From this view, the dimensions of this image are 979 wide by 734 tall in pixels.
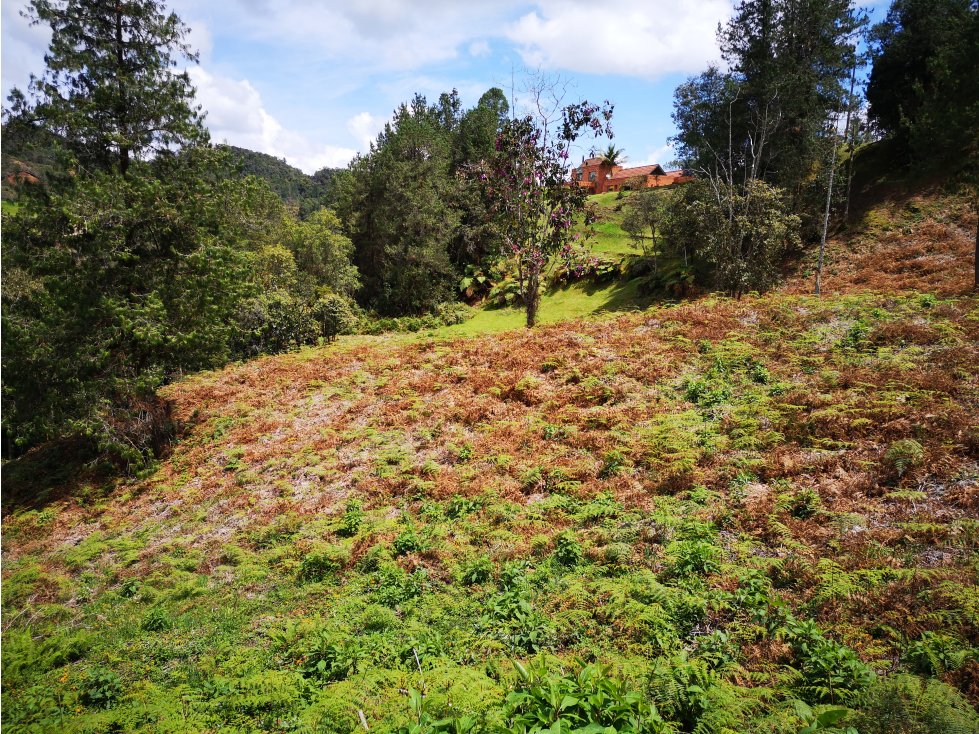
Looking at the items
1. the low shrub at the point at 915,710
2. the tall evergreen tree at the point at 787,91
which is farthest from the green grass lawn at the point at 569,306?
the low shrub at the point at 915,710

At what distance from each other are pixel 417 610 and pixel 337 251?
1232 inches

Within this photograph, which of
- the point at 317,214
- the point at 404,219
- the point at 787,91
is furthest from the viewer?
the point at 317,214

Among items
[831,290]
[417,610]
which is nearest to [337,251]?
[831,290]

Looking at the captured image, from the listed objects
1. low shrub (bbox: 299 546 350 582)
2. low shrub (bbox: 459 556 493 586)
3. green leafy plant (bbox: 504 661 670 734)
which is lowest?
low shrub (bbox: 299 546 350 582)

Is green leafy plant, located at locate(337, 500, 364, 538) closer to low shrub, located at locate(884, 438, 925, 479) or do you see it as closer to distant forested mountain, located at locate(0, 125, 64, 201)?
low shrub, located at locate(884, 438, 925, 479)

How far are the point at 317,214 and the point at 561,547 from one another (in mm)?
39394

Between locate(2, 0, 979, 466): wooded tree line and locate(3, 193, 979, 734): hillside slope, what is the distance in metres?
3.62

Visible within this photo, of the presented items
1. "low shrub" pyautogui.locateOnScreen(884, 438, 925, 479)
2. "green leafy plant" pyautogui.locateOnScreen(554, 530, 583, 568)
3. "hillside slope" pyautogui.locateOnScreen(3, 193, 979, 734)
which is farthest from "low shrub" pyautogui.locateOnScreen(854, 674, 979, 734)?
"low shrub" pyautogui.locateOnScreen(884, 438, 925, 479)

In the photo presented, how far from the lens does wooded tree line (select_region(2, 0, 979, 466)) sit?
12.3m

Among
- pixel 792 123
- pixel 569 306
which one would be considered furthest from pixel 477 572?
pixel 792 123

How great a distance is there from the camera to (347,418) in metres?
13.8

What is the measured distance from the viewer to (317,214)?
4016 cm

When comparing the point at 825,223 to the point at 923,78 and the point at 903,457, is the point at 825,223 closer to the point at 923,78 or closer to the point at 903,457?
the point at 923,78

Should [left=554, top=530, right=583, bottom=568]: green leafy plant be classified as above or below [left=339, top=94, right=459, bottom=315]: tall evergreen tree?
below
